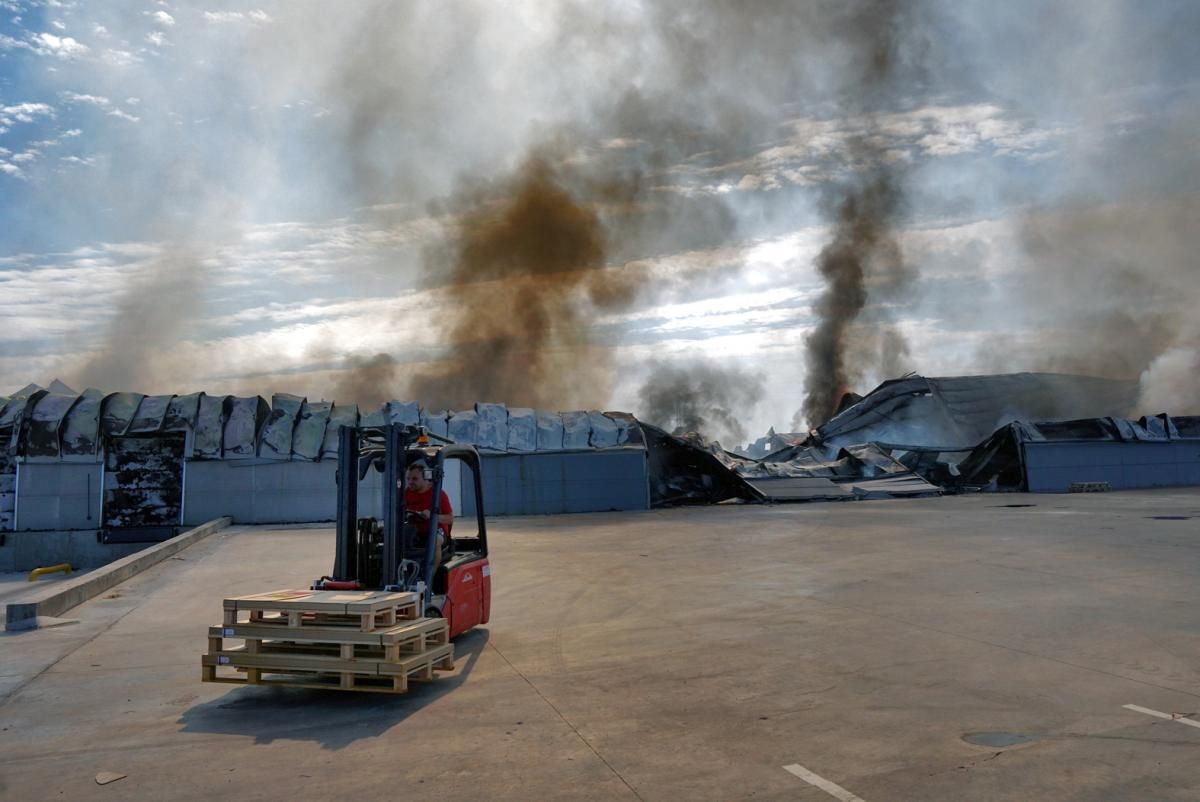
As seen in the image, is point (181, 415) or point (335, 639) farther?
point (181, 415)

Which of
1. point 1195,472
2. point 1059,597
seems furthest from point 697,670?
point 1195,472

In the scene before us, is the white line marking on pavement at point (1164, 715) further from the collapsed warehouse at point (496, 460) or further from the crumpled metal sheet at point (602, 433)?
the crumpled metal sheet at point (602, 433)

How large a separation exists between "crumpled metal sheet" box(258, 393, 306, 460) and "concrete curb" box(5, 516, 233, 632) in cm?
806

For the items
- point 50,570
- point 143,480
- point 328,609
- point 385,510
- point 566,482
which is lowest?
point 50,570

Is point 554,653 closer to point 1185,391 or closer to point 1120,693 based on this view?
point 1120,693

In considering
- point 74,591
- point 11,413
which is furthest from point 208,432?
point 74,591

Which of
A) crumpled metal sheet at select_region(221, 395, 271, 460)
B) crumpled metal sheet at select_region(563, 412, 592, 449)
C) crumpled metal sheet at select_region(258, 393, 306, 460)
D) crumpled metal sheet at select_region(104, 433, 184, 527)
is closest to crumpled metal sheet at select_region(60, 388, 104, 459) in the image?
crumpled metal sheet at select_region(104, 433, 184, 527)

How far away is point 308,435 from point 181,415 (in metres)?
3.74

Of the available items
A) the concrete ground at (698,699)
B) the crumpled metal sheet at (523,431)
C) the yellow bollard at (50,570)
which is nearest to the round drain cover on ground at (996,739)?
the concrete ground at (698,699)

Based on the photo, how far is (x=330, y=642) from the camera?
7.42m

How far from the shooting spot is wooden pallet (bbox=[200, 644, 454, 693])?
7262mm

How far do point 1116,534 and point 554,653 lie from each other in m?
13.4

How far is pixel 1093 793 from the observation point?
199 inches

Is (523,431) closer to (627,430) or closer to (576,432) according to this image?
(576,432)
